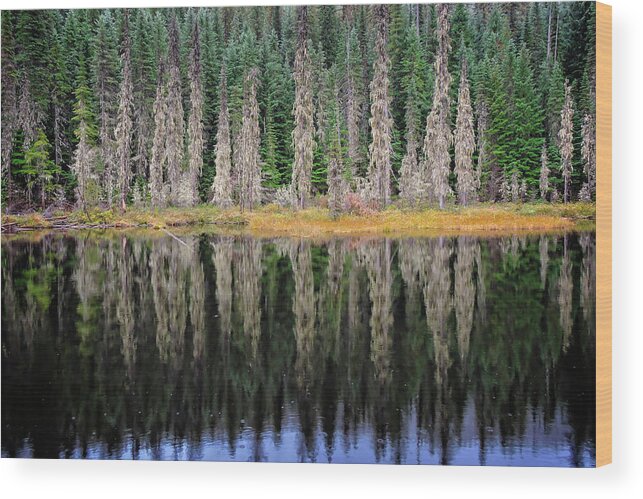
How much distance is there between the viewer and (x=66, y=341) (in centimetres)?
1142

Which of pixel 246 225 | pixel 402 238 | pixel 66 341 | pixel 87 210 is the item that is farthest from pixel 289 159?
pixel 66 341

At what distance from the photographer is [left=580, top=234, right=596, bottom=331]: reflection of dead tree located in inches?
411

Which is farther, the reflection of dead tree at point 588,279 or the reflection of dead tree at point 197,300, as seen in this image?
the reflection of dead tree at point 197,300

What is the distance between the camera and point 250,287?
11.9 m

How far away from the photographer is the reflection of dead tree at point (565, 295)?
10867 millimetres

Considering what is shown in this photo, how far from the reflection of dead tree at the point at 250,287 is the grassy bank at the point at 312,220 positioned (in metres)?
0.29

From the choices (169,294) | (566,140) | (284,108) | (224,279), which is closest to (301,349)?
(224,279)

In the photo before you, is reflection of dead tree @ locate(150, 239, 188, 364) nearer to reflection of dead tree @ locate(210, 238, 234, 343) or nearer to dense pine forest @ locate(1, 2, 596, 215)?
reflection of dead tree @ locate(210, 238, 234, 343)

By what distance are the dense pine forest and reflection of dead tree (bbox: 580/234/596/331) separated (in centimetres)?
70

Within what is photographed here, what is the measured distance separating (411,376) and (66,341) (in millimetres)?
4323

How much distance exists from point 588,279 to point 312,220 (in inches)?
140

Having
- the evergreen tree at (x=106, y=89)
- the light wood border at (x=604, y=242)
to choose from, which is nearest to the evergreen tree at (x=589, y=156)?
the light wood border at (x=604, y=242)

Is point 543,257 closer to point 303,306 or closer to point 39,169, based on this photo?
point 303,306

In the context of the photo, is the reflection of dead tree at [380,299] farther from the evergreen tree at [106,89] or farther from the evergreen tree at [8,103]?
the evergreen tree at [8,103]
